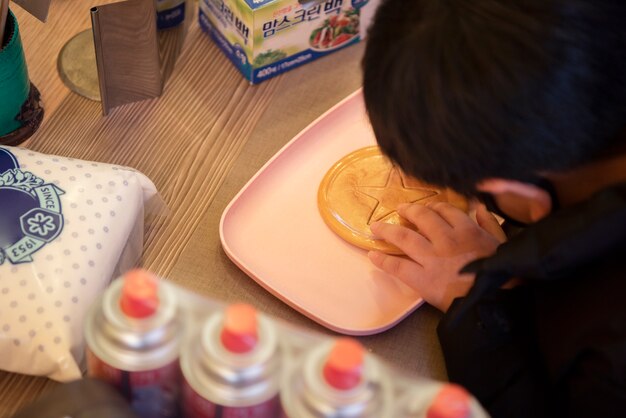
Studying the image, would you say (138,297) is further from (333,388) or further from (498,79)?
(498,79)

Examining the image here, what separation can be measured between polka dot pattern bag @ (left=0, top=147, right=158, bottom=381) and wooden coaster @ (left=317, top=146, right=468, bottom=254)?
0.19 metres

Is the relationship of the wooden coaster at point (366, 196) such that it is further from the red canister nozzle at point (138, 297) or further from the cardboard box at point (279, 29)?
the red canister nozzle at point (138, 297)

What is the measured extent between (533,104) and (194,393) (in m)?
0.31

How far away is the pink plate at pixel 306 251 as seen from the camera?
722 mm

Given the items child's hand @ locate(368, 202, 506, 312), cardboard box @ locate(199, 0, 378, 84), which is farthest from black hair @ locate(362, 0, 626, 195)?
cardboard box @ locate(199, 0, 378, 84)

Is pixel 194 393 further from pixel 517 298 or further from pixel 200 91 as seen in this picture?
pixel 200 91

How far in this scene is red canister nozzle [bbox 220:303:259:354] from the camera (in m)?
0.44

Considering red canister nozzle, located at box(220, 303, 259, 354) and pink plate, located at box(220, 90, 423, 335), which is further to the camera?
pink plate, located at box(220, 90, 423, 335)

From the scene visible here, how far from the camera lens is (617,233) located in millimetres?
569

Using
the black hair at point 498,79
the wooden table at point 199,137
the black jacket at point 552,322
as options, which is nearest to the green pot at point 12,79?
the wooden table at point 199,137

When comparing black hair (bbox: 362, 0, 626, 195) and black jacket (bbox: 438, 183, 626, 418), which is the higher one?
black hair (bbox: 362, 0, 626, 195)

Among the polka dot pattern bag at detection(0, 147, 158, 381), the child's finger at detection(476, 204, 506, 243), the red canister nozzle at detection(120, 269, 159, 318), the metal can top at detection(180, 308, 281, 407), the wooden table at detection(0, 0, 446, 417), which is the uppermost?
the red canister nozzle at detection(120, 269, 159, 318)

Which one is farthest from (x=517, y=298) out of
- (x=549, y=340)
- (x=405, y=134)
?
(x=405, y=134)

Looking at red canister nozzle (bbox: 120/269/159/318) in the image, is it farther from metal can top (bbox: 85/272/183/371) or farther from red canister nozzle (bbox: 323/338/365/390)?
red canister nozzle (bbox: 323/338/365/390)
